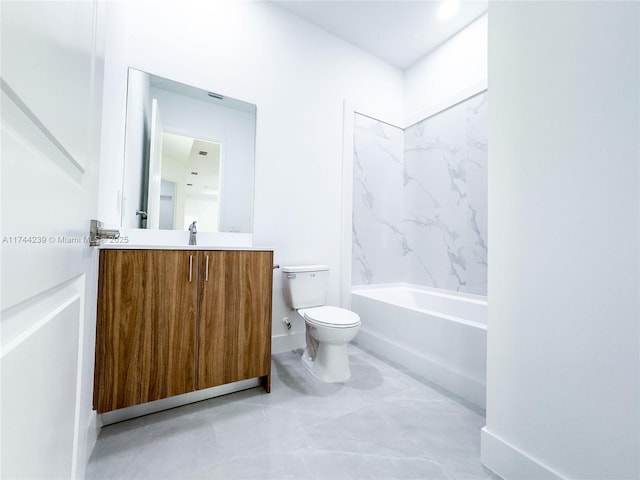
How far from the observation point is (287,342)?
2293 mm

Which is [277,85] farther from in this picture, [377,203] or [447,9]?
[447,9]

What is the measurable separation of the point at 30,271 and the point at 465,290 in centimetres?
273

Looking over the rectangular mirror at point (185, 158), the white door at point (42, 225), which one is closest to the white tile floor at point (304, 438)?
the white door at point (42, 225)

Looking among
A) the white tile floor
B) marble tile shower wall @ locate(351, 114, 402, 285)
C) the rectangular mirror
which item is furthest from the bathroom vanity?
marble tile shower wall @ locate(351, 114, 402, 285)

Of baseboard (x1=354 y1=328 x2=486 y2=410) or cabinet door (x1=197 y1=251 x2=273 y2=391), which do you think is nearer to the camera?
cabinet door (x1=197 y1=251 x2=273 y2=391)

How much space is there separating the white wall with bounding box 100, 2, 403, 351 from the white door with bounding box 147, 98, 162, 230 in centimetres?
19

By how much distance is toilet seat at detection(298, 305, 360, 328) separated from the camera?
173 cm

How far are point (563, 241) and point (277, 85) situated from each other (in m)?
2.24

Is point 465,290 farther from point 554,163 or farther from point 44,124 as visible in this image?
point 44,124

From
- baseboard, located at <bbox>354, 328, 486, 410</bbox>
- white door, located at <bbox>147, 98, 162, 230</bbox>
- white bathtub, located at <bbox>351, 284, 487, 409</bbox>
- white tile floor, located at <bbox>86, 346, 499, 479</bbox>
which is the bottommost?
white tile floor, located at <bbox>86, 346, 499, 479</bbox>

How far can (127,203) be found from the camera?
5.64 feet

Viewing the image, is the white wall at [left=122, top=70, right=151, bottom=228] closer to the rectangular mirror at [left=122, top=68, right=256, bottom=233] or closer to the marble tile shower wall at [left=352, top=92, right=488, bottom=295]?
the rectangular mirror at [left=122, top=68, right=256, bottom=233]

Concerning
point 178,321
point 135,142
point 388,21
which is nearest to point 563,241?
point 178,321

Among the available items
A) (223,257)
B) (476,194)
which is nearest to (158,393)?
(223,257)
